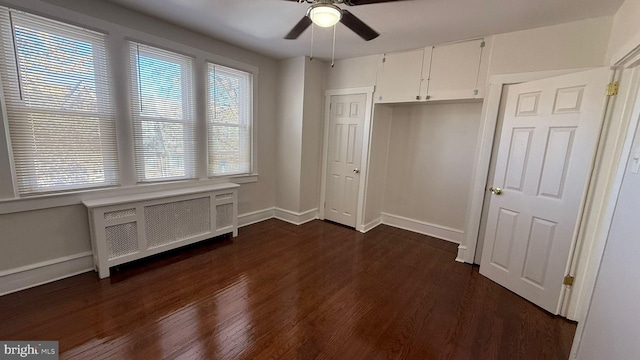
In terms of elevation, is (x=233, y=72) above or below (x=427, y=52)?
below

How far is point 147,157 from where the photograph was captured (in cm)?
276

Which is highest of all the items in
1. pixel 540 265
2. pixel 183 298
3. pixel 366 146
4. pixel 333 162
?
pixel 366 146

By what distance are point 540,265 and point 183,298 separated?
3.10 meters

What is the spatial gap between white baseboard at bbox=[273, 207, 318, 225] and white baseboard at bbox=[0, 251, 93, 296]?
2393 mm

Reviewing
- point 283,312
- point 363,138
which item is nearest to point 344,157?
point 363,138

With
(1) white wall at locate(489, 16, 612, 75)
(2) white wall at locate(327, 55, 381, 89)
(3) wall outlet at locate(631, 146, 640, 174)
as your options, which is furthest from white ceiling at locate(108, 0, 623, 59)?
(3) wall outlet at locate(631, 146, 640, 174)

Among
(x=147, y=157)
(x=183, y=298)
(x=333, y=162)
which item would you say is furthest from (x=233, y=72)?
(x=183, y=298)

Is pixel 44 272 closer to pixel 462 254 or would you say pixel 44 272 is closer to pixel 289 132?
pixel 289 132

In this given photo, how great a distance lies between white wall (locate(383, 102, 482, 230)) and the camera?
3.40 metres

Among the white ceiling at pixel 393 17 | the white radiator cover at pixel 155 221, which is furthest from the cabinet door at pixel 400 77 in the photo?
the white radiator cover at pixel 155 221

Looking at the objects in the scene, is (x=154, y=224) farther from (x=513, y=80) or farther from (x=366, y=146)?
(x=513, y=80)

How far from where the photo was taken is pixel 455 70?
9.57ft

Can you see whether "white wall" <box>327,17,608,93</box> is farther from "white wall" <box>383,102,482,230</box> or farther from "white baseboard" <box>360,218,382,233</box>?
"white baseboard" <box>360,218,382,233</box>

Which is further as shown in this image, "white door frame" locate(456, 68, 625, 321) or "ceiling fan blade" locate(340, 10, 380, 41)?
"white door frame" locate(456, 68, 625, 321)
